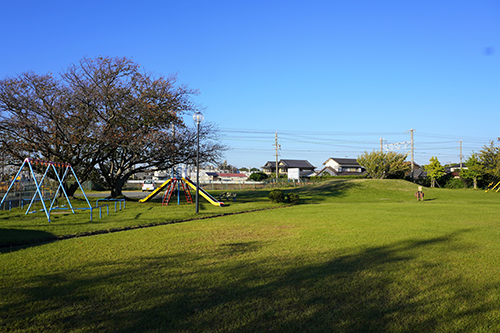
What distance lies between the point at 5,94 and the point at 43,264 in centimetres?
1810

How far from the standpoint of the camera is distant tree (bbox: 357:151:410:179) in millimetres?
48375

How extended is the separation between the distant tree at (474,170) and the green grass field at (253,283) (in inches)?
1742

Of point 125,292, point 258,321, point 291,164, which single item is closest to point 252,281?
point 258,321

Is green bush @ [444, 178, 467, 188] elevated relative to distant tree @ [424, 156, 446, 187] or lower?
lower

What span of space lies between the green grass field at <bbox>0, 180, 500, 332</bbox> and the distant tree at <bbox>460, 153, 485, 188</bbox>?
4424 centimetres

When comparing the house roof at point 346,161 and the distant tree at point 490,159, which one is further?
the house roof at point 346,161

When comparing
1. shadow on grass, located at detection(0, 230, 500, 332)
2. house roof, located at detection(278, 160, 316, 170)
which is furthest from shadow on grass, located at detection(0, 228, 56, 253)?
house roof, located at detection(278, 160, 316, 170)

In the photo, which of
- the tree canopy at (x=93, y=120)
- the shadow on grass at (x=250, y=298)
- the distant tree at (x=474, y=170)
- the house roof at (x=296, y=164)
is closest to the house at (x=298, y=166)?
the house roof at (x=296, y=164)

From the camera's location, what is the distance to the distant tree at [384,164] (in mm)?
48375

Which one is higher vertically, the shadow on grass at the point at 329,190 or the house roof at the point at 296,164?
the house roof at the point at 296,164

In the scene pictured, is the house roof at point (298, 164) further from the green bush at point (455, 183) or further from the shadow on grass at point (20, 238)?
the shadow on grass at point (20, 238)

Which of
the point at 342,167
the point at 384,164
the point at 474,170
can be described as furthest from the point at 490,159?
the point at 342,167

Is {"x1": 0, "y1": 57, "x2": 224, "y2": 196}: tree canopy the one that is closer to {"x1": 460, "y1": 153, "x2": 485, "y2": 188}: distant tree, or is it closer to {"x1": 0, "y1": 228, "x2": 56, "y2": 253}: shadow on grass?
{"x1": 0, "y1": 228, "x2": 56, "y2": 253}: shadow on grass

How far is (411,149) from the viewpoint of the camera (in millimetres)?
55344
